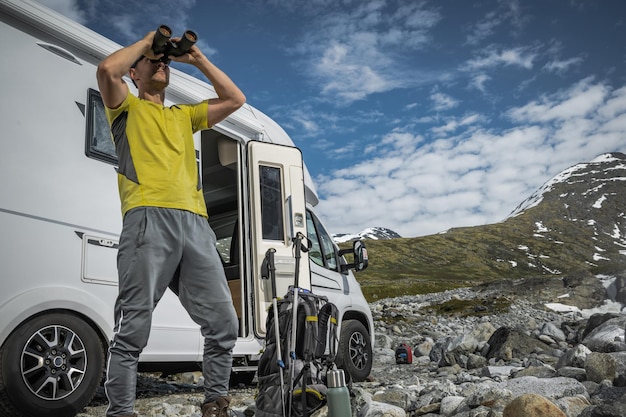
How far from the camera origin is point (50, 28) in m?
4.33

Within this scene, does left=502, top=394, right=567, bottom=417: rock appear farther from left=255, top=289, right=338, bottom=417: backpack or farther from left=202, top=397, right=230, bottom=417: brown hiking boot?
left=202, top=397, right=230, bottom=417: brown hiking boot

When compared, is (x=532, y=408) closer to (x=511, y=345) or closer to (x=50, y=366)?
(x=50, y=366)

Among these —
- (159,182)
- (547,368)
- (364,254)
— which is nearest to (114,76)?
(159,182)

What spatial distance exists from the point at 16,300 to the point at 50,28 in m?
2.07

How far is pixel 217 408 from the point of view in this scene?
10.0 ft

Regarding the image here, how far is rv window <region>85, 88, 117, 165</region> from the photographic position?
4543 mm

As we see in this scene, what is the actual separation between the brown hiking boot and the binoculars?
189 cm

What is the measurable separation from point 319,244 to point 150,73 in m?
4.19

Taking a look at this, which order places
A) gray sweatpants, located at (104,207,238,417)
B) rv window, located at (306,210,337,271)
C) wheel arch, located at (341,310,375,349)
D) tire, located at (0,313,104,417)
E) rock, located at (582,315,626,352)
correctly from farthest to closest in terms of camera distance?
wheel arch, located at (341,310,375,349)
rock, located at (582,315,626,352)
rv window, located at (306,210,337,271)
tire, located at (0,313,104,417)
gray sweatpants, located at (104,207,238,417)

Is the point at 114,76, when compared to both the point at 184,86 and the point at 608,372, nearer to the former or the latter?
the point at 184,86

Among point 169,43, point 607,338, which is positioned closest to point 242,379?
point 607,338

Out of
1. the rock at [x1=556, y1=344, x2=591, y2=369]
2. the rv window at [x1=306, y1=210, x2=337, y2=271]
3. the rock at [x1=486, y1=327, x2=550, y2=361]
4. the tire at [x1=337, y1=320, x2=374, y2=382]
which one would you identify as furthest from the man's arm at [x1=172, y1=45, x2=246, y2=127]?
the rock at [x1=486, y1=327, x2=550, y2=361]

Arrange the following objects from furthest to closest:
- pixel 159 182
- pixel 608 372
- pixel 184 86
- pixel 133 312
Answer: pixel 184 86, pixel 608 372, pixel 159 182, pixel 133 312

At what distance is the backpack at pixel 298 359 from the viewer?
3.50m
